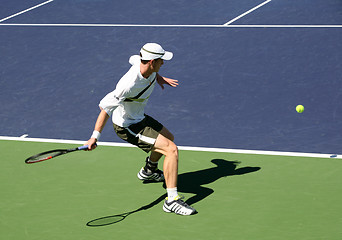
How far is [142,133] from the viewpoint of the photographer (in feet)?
27.7

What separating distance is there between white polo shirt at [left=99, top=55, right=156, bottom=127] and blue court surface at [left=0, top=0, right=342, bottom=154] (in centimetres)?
218

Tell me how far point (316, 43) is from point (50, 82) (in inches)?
206

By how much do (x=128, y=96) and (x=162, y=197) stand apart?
1360 mm

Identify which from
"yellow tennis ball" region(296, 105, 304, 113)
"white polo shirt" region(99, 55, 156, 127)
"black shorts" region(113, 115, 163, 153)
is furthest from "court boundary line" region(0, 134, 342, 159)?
"white polo shirt" region(99, 55, 156, 127)

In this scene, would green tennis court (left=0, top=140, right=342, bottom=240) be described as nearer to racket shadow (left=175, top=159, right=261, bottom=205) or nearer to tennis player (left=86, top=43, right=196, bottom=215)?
racket shadow (left=175, top=159, right=261, bottom=205)

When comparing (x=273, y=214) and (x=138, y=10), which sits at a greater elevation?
(x=138, y=10)

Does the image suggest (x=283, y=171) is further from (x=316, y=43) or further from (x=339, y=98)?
(x=316, y=43)

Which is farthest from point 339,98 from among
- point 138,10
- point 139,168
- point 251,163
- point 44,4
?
point 44,4

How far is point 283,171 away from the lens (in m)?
9.30

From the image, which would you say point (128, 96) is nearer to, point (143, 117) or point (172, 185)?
point (143, 117)

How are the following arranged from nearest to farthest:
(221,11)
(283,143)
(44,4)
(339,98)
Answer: (283,143)
(339,98)
(221,11)
(44,4)

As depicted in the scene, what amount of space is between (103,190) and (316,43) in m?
6.52

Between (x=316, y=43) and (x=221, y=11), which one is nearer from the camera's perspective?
(x=316, y=43)

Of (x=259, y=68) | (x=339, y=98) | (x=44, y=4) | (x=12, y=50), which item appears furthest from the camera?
(x=44, y=4)
